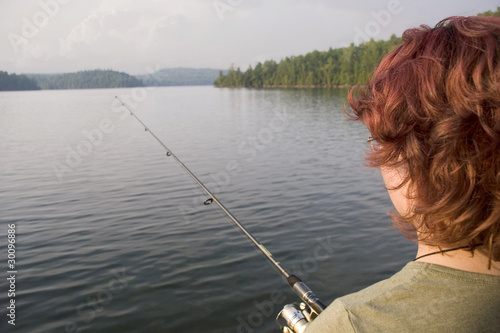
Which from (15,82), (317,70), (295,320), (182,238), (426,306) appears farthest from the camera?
(15,82)

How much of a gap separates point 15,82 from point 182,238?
19159cm

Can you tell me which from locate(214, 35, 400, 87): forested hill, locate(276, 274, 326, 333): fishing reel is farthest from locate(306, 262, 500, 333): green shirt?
locate(214, 35, 400, 87): forested hill

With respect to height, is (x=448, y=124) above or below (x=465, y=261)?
above

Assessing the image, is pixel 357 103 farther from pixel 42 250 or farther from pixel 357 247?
pixel 42 250

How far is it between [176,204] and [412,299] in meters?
9.05

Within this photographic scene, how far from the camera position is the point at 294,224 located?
822 centimetres

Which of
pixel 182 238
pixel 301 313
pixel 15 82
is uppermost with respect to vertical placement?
pixel 15 82

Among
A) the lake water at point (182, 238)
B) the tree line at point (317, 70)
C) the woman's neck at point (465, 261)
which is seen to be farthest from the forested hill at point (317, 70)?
the woman's neck at point (465, 261)

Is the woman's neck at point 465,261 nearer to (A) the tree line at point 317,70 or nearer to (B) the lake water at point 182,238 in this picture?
(B) the lake water at point 182,238

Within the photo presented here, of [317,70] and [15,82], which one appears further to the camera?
[15,82]

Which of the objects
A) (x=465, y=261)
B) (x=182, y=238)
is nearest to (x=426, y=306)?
(x=465, y=261)

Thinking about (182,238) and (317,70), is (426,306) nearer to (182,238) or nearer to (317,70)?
(182,238)

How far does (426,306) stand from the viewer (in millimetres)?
972

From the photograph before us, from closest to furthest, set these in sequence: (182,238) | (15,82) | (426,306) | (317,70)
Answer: (426,306)
(182,238)
(317,70)
(15,82)
